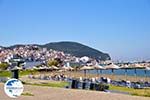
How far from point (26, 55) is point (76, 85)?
125314 millimetres

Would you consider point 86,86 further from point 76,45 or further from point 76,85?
point 76,45

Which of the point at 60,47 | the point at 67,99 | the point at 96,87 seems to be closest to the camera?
the point at 67,99

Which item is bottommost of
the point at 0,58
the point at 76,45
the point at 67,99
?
the point at 67,99

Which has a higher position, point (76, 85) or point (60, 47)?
point (60, 47)

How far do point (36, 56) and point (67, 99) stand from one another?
442 ft

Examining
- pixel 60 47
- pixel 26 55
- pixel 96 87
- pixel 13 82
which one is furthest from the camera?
pixel 60 47

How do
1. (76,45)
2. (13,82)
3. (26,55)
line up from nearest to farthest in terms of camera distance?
(13,82)
(26,55)
(76,45)

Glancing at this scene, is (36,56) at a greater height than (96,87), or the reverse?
(36,56)

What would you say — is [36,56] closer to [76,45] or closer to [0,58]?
[0,58]

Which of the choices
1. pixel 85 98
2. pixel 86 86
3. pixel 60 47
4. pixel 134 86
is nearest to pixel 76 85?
pixel 86 86

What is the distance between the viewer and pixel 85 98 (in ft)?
57.7

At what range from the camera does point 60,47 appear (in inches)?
7362

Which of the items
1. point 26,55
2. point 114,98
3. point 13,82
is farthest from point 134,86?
point 26,55

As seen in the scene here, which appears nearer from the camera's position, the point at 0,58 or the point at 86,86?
the point at 86,86
